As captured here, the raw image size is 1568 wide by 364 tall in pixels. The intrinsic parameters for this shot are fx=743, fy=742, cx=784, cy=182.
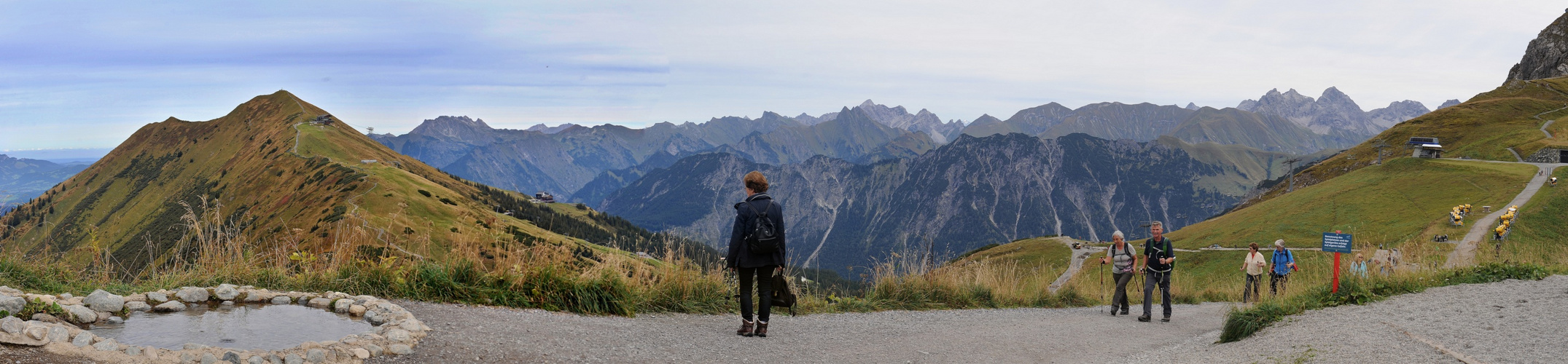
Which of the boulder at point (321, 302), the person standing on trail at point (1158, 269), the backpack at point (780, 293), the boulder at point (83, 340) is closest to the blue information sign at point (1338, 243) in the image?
→ the person standing on trail at point (1158, 269)

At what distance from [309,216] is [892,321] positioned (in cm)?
11767

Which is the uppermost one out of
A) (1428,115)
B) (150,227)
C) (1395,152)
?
(1428,115)

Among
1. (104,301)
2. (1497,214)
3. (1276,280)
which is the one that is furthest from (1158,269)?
(1497,214)

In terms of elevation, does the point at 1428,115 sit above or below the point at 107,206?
above

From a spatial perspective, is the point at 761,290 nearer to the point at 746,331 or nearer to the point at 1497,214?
the point at 746,331

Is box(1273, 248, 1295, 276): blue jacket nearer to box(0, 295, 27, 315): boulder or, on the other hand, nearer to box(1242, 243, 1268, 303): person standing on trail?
box(1242, 243, 1268, 303): person standing on trail

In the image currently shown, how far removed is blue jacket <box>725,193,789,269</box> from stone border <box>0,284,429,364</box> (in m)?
3.71

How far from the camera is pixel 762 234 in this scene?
9.34 meters

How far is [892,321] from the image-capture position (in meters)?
11.9

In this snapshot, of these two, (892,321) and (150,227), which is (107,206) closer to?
(150,227)

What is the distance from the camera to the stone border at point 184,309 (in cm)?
603

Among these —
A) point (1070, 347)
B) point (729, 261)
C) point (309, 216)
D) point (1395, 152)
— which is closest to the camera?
point (729, 261)

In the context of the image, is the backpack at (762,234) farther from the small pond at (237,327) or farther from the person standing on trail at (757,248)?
the small pond at (237,327)

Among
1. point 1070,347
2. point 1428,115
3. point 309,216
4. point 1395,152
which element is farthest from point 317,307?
point 1428,115
